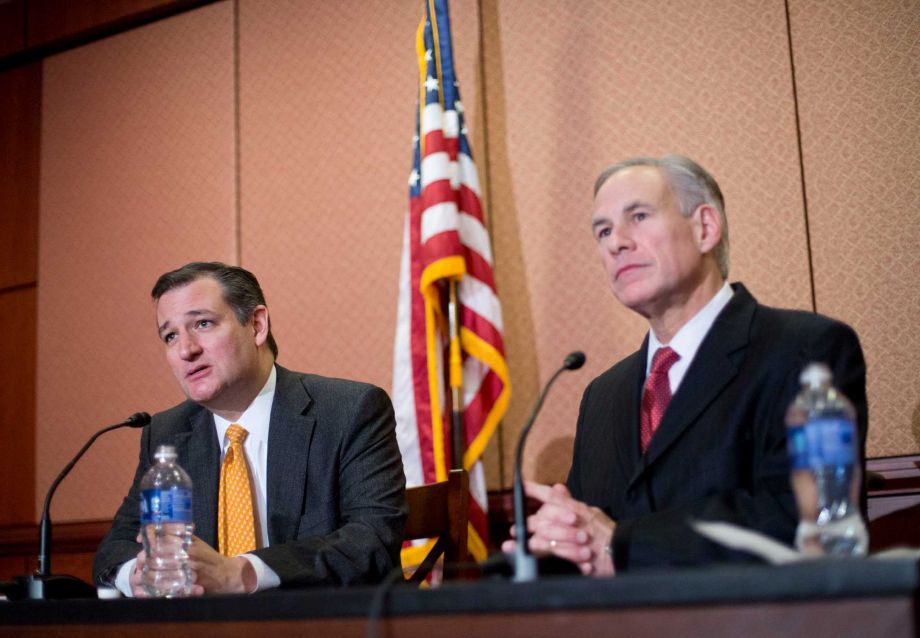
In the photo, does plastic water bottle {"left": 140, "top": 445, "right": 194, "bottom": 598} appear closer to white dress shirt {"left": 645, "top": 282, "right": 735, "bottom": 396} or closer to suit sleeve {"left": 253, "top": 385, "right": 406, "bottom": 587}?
suit sleeve {"left": 253, "top": 385, "right": 406, "bottom": 587}

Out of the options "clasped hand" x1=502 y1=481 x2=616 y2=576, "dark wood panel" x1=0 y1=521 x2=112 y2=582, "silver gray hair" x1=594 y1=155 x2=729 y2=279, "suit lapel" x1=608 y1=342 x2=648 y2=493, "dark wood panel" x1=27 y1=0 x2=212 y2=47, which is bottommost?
"dark wood panel" x1=0 y1=521 x2=112 y2=582

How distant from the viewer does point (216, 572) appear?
7.02ft

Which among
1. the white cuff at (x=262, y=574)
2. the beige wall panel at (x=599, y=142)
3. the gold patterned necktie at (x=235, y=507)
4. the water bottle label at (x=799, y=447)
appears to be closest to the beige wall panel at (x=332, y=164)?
the beige wall panel at (x=599, y=142)

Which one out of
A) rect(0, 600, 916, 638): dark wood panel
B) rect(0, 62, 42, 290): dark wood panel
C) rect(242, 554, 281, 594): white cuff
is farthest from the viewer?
rect(0, 62, 42, 290): dark wood panel

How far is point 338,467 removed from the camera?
108 inches

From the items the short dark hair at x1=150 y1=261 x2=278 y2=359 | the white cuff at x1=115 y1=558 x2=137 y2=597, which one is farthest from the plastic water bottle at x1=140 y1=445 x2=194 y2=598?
the short dark hair at x1=150 y1=261 x2=278 y2=359

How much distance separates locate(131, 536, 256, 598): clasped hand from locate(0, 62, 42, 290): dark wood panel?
380 cm


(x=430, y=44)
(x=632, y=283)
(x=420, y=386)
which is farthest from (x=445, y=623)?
(x=430, y=44)

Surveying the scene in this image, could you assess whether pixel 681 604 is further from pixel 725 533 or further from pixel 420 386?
pixel 420 386

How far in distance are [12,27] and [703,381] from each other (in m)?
5.00

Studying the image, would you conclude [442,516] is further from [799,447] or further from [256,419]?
[799,447]

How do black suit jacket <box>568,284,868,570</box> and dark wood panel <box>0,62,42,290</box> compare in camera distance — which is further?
dark wood panel <box>0,62,42,290</box>

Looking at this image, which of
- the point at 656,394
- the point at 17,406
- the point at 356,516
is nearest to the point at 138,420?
the point at 356,516

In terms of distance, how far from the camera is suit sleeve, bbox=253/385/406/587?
2.40 metres
